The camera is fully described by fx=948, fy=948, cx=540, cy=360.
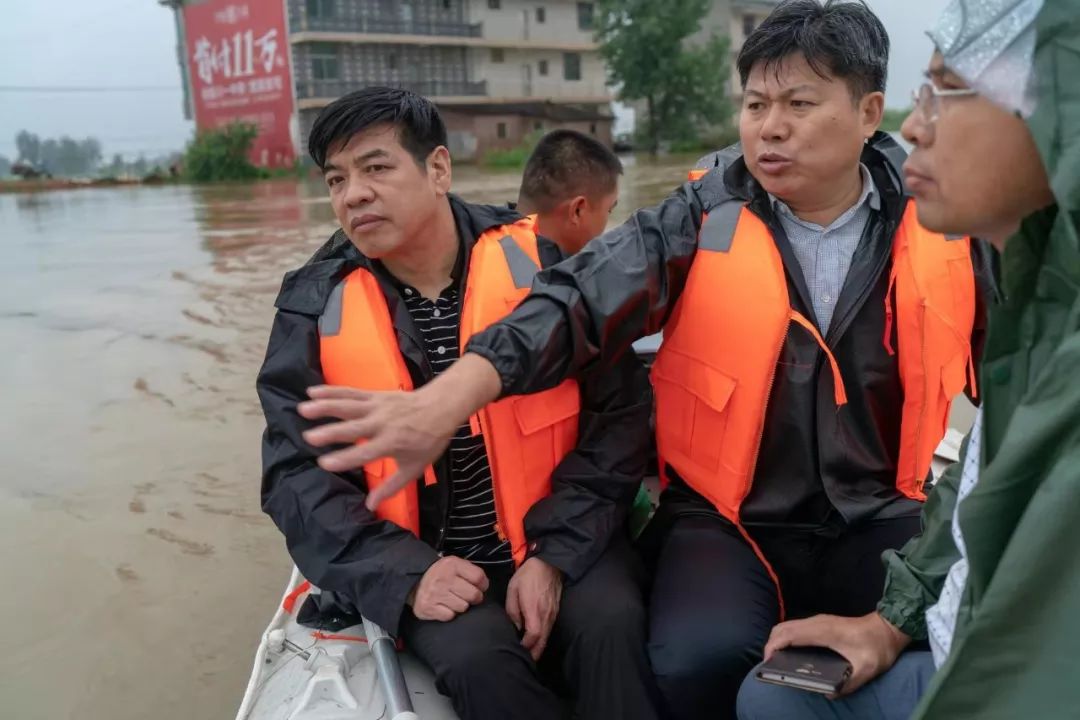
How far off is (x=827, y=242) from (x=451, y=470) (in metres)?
0.91

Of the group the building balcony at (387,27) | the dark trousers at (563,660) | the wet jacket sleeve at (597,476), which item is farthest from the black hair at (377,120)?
the building balcony at (387,27)

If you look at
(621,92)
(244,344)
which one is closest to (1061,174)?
(244,344)

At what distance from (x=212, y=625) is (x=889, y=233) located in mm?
2733

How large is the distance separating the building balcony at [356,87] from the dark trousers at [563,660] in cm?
2658

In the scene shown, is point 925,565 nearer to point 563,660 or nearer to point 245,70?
point 563,660

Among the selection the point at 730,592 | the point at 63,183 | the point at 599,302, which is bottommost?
the point at 730,592

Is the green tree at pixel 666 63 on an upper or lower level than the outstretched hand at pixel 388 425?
upper

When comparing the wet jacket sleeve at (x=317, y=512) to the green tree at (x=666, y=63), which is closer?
the wet jacket sleeve at (x=317, y=512)

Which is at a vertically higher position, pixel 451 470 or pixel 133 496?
pixel 451 470

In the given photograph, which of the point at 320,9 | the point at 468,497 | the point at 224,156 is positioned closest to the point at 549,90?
the point at 320,9

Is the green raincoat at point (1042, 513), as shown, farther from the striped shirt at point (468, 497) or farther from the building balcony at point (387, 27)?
the building balcony at point (387, 27)

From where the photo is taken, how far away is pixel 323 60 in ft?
94.6

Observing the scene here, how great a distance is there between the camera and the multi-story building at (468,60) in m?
28.8

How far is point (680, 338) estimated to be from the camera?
1977 millimetres
